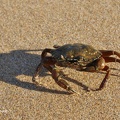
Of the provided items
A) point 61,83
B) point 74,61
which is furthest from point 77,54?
point 61,83

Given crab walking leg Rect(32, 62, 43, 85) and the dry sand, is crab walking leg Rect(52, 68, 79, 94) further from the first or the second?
crab walking leg Rect(32, 62, 43, 85)

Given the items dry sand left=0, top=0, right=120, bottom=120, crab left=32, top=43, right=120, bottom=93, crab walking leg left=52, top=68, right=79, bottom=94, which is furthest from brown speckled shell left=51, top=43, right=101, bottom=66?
dry sand left=0, top=0, right=120, bottom=120

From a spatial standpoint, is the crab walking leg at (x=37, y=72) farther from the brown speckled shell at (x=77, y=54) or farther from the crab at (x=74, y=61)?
the brown speckled shell at (x=77, y=54)

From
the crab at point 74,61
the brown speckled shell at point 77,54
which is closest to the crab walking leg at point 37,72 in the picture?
the crab at point 74,61

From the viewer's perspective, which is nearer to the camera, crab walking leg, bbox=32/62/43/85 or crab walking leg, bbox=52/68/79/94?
crab walking leg, bbox=52/68/79/94

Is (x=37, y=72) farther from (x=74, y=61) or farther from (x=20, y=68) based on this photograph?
(x=74, y=61)

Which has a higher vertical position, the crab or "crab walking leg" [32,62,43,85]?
the crab

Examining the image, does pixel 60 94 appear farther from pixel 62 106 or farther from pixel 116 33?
pixel 116 33

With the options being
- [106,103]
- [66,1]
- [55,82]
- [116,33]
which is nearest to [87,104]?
[106,103]
